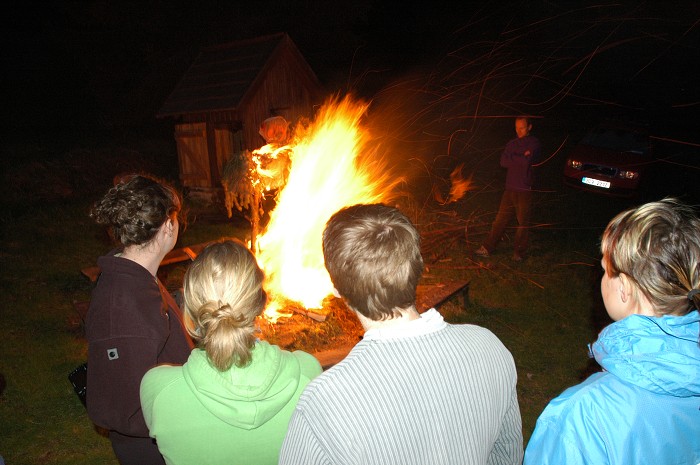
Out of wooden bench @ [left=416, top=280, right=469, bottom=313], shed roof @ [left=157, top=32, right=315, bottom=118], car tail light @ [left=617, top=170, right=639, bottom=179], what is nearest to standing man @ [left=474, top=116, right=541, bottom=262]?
wooden bench @ [left=416, top=280, right=469, bottom=313]

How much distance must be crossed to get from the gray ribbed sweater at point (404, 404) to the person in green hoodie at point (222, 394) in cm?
28

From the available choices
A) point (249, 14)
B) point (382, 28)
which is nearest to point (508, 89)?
point (382, 28)

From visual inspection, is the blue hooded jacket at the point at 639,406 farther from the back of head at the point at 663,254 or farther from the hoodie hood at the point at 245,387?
the hoodie hood at the point at 245,387

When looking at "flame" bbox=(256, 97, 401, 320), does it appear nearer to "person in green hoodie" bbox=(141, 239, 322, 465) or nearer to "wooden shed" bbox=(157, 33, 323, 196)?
"person in green hoodie" bbox=(141, 239, 322, 465)

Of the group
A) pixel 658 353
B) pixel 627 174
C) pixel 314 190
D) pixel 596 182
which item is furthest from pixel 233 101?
pixel 658 353

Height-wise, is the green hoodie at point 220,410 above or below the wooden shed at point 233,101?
below

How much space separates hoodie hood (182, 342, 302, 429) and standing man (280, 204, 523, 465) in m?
0.26

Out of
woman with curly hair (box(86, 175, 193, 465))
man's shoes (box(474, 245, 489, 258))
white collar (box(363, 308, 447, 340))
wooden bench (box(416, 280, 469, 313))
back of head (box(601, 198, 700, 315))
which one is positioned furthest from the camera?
man's shoes (box(474, 245, 489, 258))

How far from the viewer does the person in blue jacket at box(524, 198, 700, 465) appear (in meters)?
1.68

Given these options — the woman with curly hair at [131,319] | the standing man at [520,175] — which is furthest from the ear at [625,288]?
the standing man at [520,175]

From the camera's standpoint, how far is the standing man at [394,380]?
1490mm

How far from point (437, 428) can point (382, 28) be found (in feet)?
80.4

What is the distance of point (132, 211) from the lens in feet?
8.66

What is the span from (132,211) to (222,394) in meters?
1.38
